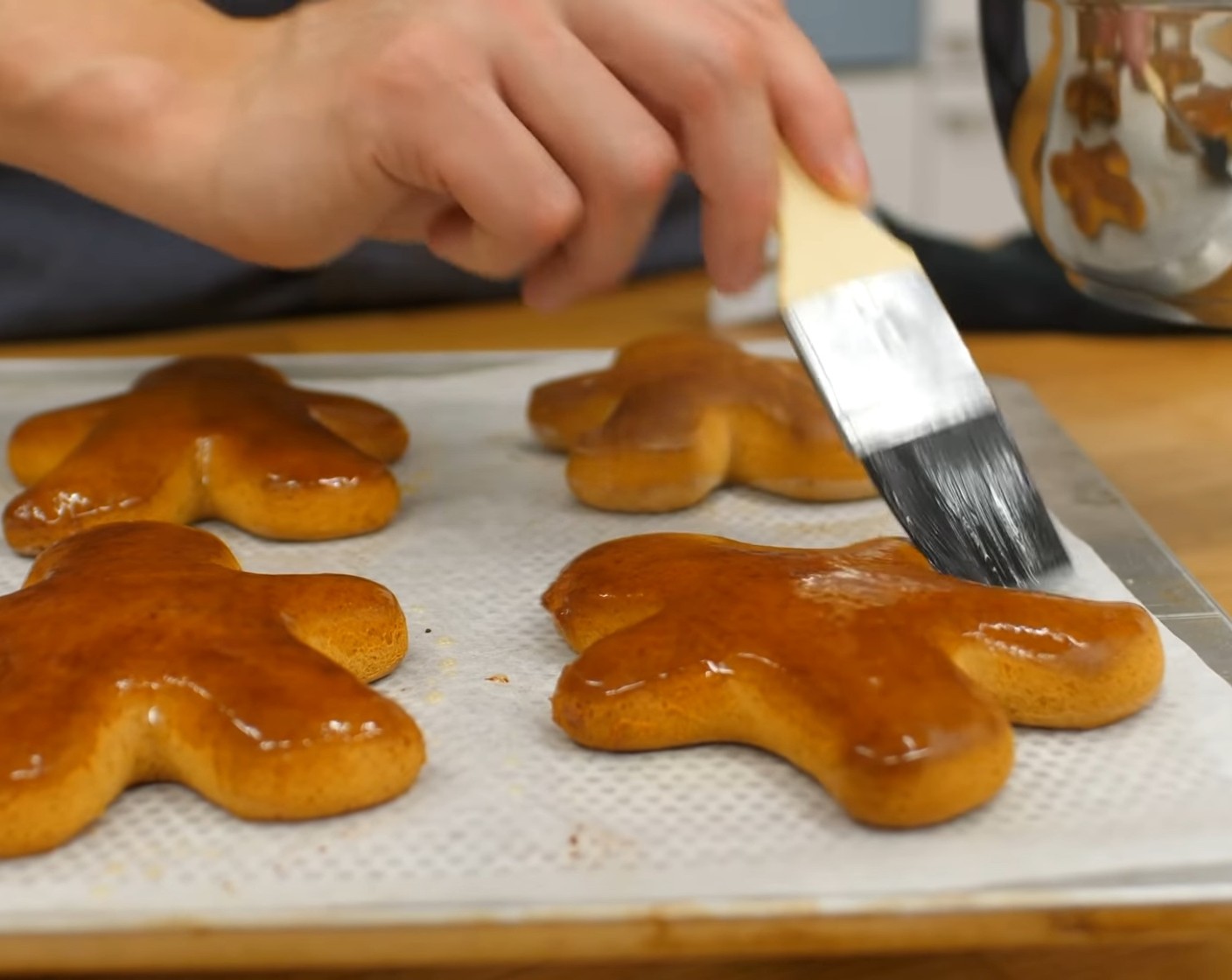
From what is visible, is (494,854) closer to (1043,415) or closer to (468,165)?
(468,165)

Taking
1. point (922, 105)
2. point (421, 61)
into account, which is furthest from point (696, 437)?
point (922, 105)

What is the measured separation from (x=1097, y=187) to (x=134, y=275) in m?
0.96

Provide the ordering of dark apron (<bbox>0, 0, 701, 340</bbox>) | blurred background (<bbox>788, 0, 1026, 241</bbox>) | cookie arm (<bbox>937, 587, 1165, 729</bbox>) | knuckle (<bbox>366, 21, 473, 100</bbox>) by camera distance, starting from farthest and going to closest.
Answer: blurred background (<bbox>788, 0, 1026, 241</bbox>) → dark apron (<bbox>0, 0, 701, 340</bbox>) → knuckle (<bbox>366, 21, 473, 100</bbox>) → cookie arm (<bbox>937, 587, 1165, 729</bbox>)

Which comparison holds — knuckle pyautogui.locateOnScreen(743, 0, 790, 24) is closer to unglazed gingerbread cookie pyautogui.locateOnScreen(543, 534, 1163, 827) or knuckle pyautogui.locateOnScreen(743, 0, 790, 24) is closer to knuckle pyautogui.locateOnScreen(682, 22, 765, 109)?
knuckle pyautogui.locateOnScreen(682, 22, 765, 109)

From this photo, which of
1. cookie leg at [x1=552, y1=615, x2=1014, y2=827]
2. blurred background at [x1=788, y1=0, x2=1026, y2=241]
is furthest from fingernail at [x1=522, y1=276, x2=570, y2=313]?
blurred background at [x1=788, y1=0, x2=1026, y2=241]

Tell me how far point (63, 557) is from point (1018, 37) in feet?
2.27

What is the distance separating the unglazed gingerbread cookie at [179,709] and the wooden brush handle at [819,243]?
319 millimetres

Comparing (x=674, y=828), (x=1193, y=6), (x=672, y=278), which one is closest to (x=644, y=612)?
(x=674, y=828)

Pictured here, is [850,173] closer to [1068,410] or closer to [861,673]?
[861,673]

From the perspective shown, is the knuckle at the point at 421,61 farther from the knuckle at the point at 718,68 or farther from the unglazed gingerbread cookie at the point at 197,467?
the unglazed gingerbread cookie at the point at 197,467

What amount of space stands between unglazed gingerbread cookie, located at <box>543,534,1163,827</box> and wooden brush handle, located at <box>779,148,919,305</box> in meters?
0.16

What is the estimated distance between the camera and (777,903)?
1.89ft

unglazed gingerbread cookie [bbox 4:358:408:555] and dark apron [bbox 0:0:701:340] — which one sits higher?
unglazed gingerbread cookie [bbox 4:358:408:555]

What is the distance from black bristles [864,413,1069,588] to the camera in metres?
0.81
